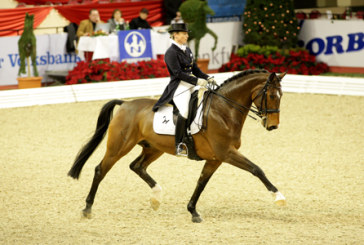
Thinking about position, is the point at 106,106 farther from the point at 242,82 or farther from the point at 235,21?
the point at 235,21

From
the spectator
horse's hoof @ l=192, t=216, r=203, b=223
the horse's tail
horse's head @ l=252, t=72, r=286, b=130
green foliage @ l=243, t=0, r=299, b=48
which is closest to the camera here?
horse's head @ l=252, t=72, r=286, b=130

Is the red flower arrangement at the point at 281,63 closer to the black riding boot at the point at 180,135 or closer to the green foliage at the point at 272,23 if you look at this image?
the green foliage at the point at 272,23

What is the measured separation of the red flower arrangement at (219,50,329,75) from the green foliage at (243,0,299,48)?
1.72 feet

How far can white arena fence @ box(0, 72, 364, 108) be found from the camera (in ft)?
42.2

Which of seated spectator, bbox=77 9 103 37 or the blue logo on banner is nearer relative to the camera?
the blue logo on banner

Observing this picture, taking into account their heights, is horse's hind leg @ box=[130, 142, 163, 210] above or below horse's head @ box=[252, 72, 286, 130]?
below

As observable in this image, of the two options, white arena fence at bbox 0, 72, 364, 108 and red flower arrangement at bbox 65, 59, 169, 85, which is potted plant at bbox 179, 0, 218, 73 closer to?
red flower arrangement at bbox 65, 59, 169, 85

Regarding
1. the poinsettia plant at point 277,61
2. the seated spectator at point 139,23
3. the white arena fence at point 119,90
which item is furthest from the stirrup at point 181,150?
the poinsettia plant at point 277,61

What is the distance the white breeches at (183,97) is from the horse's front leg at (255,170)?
68 cm

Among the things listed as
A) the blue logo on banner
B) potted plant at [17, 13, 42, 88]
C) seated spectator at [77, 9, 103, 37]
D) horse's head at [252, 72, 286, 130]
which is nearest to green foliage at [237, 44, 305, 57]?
the blue logo on banner

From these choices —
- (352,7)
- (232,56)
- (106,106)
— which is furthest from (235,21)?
(106,106)

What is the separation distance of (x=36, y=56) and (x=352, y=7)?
31.3 ft

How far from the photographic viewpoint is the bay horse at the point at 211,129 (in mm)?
5980

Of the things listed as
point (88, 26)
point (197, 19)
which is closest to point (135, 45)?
point (88, 26)
